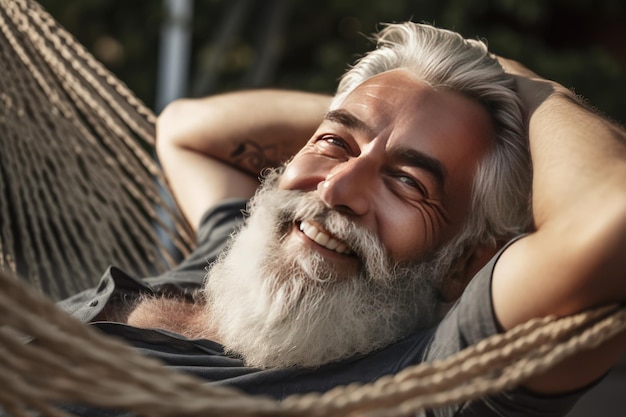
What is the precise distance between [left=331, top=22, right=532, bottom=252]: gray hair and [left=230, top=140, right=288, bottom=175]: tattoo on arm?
1.80 feet

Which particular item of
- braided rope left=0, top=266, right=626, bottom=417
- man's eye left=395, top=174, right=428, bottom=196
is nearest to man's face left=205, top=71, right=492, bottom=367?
man's eye left=395, top=174, right=428, bottom=196

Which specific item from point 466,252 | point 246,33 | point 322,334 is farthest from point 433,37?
point 246,33

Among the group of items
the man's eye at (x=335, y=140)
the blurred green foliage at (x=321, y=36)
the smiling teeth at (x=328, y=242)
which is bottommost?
the blurred green foliage at (x=321, y=36)

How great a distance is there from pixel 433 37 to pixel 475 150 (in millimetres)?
322

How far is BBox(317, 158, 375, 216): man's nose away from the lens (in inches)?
62.3

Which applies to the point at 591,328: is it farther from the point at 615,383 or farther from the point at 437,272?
the point at 615,383

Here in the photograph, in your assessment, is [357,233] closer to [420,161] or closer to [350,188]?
Result: [350,188]

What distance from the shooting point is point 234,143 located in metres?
2.30

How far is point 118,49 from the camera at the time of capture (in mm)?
5395

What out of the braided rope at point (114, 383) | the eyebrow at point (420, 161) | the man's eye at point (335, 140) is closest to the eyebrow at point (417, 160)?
the eyebrow at point (420, 161)

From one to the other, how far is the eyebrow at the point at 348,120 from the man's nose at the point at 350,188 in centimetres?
9

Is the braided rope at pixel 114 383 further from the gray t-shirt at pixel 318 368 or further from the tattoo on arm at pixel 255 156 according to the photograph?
the tattoo on arm at pixel 255 156

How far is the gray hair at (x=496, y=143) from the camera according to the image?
1697 mm

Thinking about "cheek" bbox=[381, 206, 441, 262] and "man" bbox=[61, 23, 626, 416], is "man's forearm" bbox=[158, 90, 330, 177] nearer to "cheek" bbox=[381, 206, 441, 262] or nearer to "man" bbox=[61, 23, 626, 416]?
"man" bbox=[61, 23, 626, 416]
